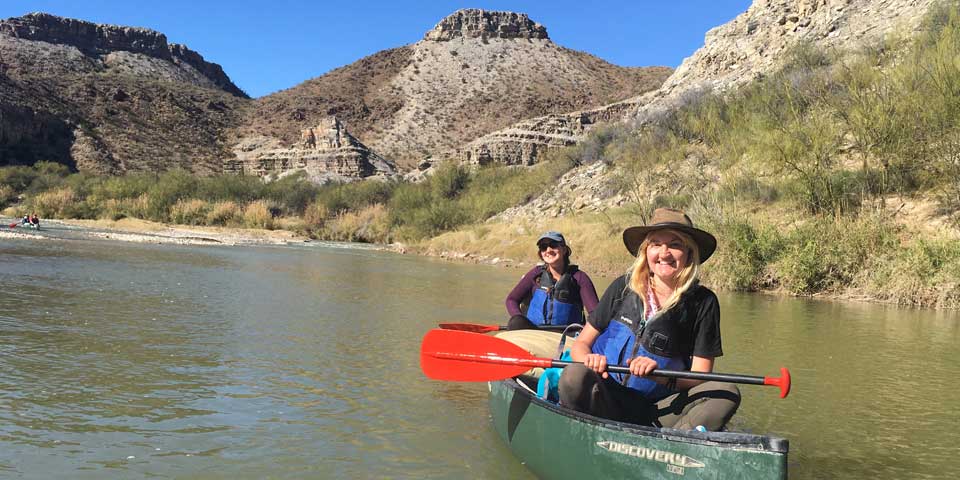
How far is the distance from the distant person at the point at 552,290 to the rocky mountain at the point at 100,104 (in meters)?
54.0

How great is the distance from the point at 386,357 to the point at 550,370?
3332mm

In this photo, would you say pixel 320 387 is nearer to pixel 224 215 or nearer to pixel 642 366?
pixel 642 366

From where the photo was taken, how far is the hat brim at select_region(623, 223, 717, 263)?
346cm

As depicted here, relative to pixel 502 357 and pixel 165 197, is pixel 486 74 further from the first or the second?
pixel 502 357

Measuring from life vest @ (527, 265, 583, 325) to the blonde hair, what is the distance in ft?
7.41

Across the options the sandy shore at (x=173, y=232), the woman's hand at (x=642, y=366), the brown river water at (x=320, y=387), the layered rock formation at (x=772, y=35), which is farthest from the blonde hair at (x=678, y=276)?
the sandy shore at (x=173, y=232)

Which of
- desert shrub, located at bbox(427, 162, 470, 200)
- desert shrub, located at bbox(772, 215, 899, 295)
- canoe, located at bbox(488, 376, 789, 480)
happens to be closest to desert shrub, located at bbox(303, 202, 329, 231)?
desert shrub, located at bbox(427, 162, 470, 200)

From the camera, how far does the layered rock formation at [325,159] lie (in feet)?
159

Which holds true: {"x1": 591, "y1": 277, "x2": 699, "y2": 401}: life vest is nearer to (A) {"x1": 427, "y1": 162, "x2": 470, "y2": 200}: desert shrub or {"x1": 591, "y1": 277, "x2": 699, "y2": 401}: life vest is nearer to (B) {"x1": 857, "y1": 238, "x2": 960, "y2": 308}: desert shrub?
(B) {"x1": 857, "y1": 238, "x2": 960, "y2": 308}: desert shrub

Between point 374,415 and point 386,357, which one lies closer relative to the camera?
point 374,415

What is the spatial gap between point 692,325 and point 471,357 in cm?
148

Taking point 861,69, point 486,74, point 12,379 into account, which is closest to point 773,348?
point 12,379

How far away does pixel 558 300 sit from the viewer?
6012mm

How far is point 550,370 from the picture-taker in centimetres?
430
